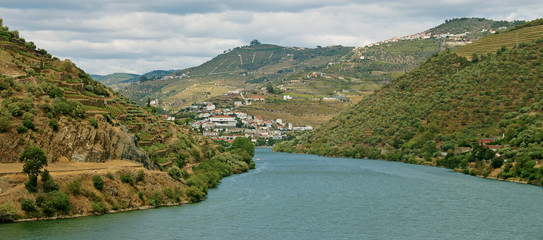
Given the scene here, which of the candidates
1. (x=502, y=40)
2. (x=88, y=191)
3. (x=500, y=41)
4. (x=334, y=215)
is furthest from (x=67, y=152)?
(x=502, y=40)

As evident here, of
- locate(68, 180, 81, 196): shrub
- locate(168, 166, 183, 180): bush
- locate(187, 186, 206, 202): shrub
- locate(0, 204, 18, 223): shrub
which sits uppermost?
locate(68, 180, 81, 196): shrub

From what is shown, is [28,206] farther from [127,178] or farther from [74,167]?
[127,178]

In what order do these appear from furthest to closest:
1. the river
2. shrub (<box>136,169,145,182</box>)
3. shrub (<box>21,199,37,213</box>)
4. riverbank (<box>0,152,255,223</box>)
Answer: shrub (<box>136,169,145,182</box>)
the river
riverbank (<box>0,152,255,223</box>)
shrub (<box>21,199,37,213</box>)

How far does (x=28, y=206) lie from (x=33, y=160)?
292 cm

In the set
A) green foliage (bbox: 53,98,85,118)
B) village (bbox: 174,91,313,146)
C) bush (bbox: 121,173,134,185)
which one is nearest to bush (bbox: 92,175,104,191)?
bush (bbox: 121,173,134,185)

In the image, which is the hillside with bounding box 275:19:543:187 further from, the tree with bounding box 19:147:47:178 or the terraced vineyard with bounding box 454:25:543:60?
the tree with bounding box 19:147:47:178

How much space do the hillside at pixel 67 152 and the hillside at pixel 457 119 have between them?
39224 mm

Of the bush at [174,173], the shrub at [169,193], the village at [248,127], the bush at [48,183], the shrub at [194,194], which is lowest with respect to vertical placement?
the village at [248,127]

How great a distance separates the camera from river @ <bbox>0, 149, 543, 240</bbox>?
35.8 meters

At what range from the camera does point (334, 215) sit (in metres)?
44.3

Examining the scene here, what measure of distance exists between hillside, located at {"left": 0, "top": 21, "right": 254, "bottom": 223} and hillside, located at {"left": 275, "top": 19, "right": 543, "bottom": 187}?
129ft

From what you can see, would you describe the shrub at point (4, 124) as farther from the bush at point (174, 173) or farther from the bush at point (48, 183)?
the bush at point (174, 173)

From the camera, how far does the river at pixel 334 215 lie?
3581 centimetres

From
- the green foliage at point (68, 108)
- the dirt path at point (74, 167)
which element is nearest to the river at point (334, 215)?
the dirt path at point (74, 167)
